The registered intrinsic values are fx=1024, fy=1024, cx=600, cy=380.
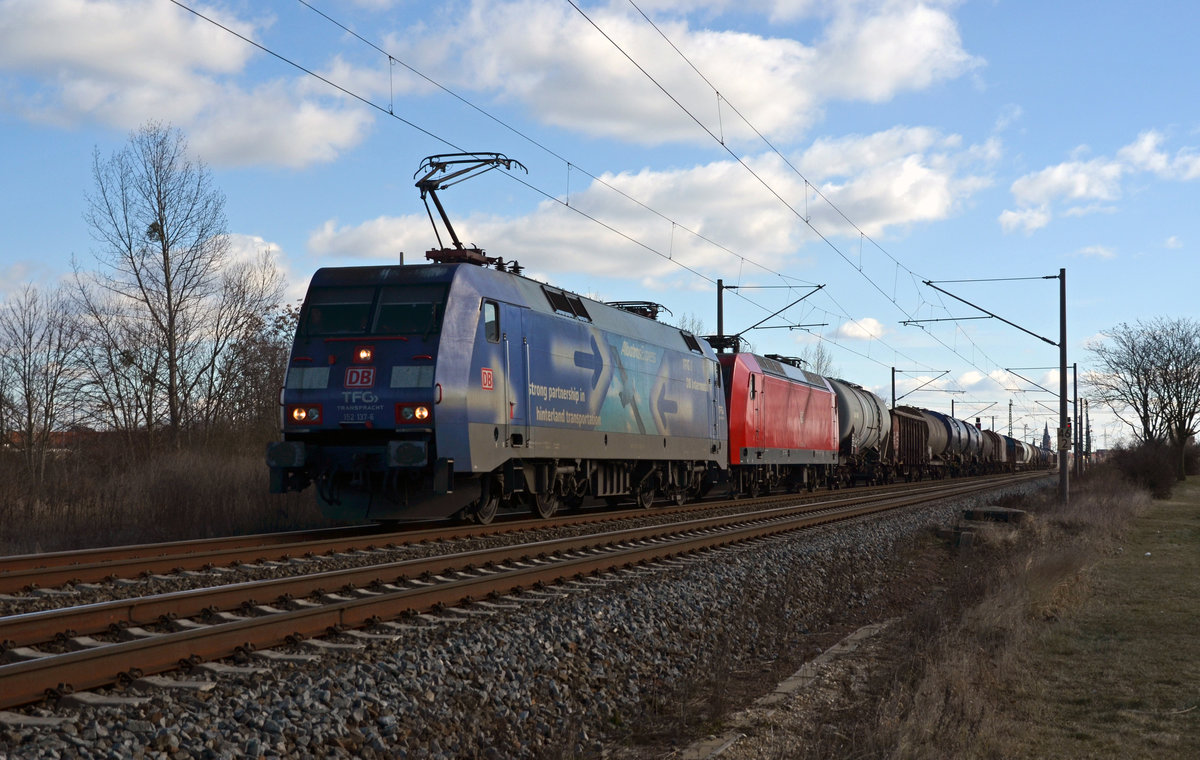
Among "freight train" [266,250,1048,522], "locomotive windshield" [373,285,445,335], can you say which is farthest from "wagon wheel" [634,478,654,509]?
"locomotive windshield" [373,285,445,335]

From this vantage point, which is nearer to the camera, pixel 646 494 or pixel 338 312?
pixel 338 312

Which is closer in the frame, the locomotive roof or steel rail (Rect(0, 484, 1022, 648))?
steel rail (Rect(0, 484, 1022, 648))

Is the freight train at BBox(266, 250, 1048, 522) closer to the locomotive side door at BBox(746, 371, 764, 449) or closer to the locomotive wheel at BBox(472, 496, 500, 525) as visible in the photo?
the locomotive wheel at BBox(472, 496, 500, 525)

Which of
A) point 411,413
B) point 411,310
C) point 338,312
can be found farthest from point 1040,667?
point 338,312

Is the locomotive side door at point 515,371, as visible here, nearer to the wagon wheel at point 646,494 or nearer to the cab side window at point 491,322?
the cab side window at point 491,322

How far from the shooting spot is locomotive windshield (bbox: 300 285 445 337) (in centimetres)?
1322

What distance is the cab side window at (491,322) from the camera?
13.9m

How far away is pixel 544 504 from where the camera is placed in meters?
16.5

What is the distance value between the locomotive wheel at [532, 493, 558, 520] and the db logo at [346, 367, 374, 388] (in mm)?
3900

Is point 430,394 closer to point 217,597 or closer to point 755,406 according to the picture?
point 217,597

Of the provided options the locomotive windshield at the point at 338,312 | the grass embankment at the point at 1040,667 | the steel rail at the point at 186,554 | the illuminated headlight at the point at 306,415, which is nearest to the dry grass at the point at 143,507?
the steel rail at the point at 186,554

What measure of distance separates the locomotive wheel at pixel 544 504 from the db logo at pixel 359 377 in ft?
12.8

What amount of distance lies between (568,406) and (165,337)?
1701 cm

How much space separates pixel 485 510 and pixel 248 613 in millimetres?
7429
